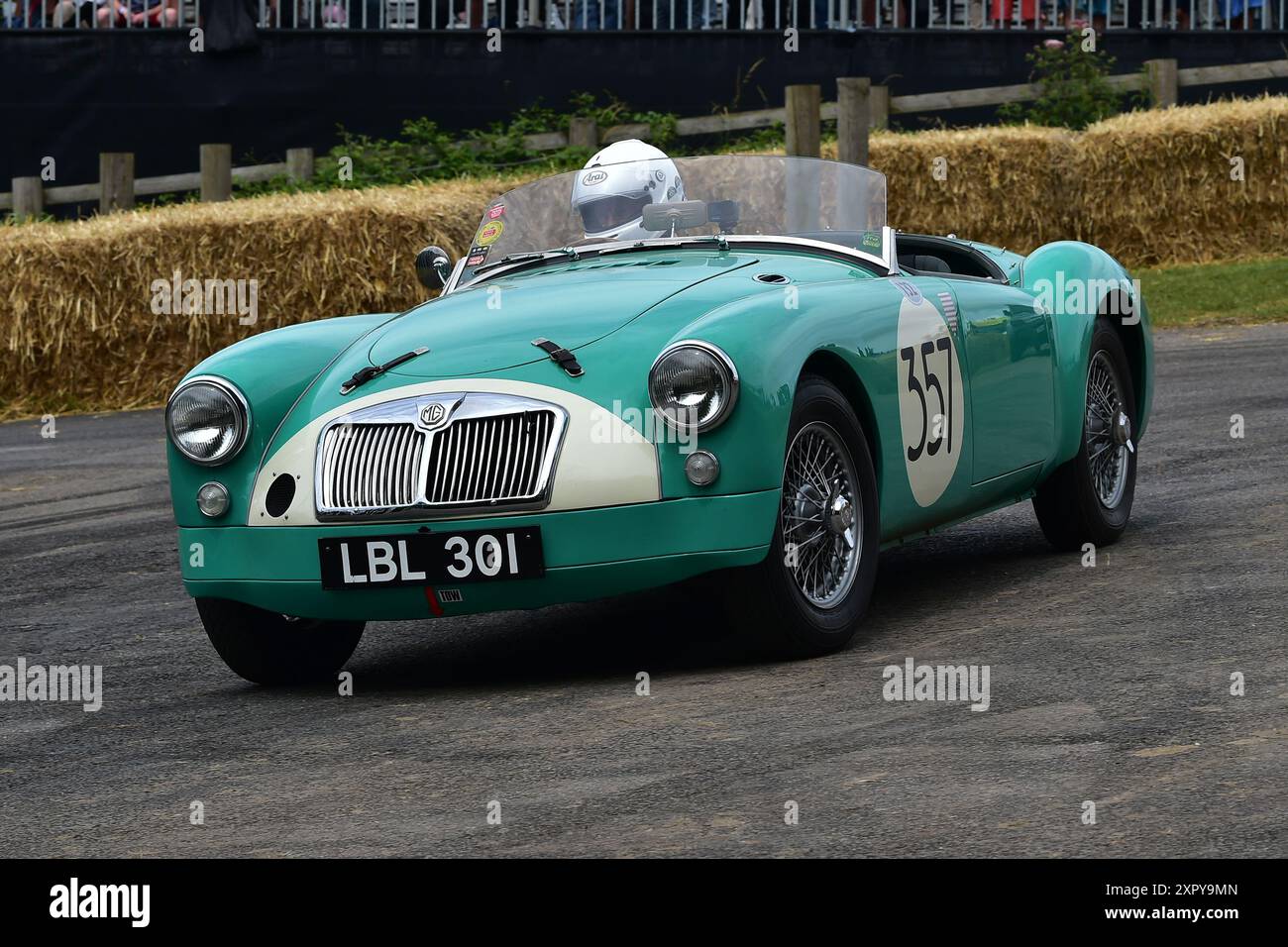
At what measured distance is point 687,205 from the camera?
7172 mm

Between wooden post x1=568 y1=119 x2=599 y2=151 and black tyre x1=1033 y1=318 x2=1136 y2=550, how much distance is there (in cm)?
1185

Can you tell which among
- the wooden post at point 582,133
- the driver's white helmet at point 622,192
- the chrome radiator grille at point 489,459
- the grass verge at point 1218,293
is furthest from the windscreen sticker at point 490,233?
the wooden post at point 582,133

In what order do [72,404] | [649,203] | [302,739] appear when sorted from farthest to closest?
1. [72,404]
2. [649,203]
3. [302,739]

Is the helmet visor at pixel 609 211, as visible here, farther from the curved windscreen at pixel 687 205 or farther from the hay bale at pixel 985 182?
the hay bale at pixel 985 182

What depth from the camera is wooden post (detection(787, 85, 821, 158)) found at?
17.8 m

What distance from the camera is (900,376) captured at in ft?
20.1

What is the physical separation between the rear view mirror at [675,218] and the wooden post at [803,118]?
1079 centimetres

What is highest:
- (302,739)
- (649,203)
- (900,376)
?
(649,203)

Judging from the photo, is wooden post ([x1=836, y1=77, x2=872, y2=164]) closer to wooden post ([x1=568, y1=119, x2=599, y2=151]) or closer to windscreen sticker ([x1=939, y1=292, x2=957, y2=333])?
wooden post ([x1=568, y1=119, x2=599, y2=151])

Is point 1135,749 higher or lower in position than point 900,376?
lower

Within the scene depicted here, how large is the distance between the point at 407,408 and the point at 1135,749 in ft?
6.76
